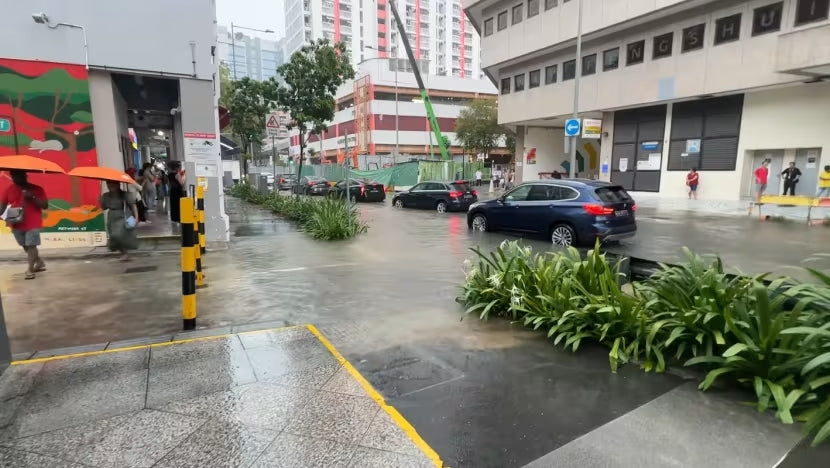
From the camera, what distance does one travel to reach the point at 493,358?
14.3 feet

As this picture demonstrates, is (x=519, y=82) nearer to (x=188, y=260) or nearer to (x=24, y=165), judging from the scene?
(x=24, y=165)

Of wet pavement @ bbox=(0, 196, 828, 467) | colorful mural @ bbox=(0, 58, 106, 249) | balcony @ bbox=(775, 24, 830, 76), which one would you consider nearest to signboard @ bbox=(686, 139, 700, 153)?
balcony @ bbox=(775, 24, 830, 76)

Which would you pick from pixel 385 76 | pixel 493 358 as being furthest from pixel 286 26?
pixel 493 358

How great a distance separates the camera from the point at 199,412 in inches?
130

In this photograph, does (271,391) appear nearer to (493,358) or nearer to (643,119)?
(493,358)

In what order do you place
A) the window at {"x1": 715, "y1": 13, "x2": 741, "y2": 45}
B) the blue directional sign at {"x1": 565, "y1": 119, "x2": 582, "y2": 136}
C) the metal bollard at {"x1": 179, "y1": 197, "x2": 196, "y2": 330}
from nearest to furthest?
1. the metal bollard at {"x1": 179, "y1": 197, "x2": 196, "y2": 330}
2. the blue directional sign at {"x1": 565, "y1": 119, "x2": 582, "y2": 136}
3. the window at {"x1": 715, "y1": 13, "x2": 741, "y2": 45}

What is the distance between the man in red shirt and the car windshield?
10.7m

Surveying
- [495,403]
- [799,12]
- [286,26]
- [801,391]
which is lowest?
[495,403]

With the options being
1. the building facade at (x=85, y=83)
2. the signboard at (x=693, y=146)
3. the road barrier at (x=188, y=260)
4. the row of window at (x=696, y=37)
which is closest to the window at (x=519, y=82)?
the row of window at (x=696, y=37)

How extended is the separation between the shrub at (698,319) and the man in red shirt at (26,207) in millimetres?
6997

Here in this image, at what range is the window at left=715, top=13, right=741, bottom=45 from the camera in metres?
19.3

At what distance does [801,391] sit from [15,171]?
9.77 metres

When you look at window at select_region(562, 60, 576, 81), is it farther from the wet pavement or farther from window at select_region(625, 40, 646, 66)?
the wet pavement

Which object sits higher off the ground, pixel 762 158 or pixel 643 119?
pixel 643 119
